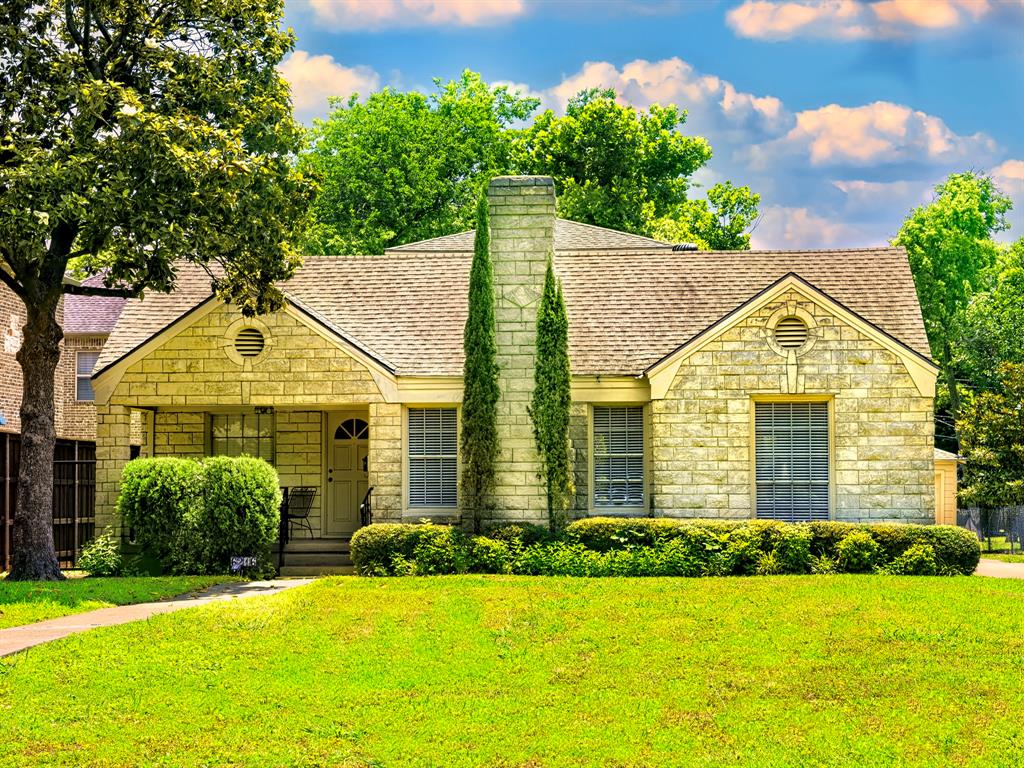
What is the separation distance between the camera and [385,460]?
20.9 m

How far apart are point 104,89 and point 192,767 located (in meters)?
11.3

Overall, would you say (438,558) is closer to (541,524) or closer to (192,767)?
(541,524)

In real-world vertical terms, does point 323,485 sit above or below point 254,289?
below

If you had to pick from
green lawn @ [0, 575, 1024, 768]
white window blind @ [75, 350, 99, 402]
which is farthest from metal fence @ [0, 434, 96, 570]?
Answer: white window blind @ [75, 350, 99, 402]

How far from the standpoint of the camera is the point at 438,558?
18953mm

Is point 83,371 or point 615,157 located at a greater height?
point 615,157

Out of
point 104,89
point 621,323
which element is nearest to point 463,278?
point 621,323

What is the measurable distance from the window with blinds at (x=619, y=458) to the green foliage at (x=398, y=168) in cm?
2349

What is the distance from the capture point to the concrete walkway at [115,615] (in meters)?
12.8

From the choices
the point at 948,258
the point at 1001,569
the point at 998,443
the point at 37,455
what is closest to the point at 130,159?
the point at 37,455

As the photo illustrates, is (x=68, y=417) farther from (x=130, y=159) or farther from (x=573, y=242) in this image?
(x=130, y=159)

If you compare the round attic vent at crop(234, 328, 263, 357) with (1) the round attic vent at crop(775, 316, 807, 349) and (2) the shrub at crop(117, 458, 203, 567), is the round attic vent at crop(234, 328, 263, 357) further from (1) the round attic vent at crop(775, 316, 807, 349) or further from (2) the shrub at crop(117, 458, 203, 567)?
(1) the round attic vent at crop(775, 316, 807, 349)

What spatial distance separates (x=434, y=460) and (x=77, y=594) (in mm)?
6855

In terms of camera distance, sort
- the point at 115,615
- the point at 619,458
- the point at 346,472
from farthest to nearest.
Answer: the point at 346,472
the point at 619,458
the point at 115,615
